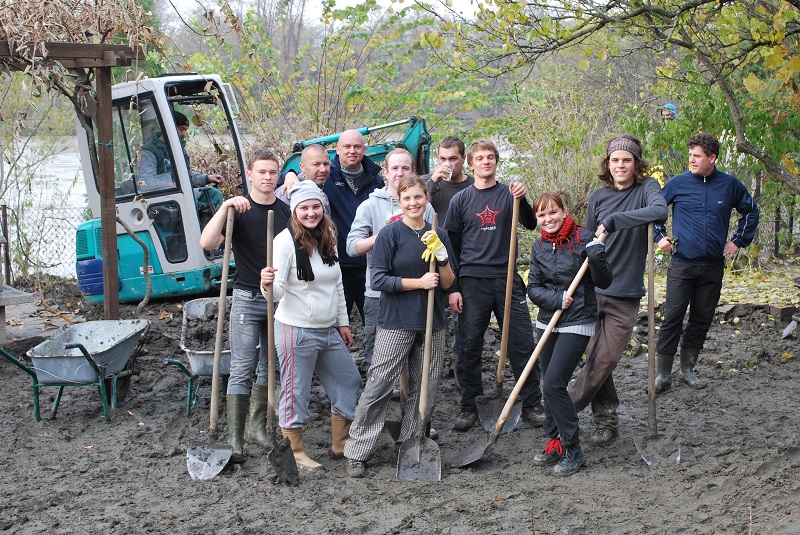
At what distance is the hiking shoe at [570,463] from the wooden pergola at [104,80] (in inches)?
161

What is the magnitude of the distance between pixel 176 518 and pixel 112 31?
4.13m

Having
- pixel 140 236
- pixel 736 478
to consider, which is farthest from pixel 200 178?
pixel 736 478

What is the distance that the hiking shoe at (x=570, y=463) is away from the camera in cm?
470

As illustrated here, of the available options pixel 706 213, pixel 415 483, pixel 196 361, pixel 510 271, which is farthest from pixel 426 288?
pixel 706 213

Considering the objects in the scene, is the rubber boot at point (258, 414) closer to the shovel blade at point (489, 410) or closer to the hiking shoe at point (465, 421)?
the hiking shoe at point (465, 421)

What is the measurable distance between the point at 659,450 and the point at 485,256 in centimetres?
157

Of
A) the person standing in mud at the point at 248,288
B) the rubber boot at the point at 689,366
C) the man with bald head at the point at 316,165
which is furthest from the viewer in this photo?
the rubber boot at the point at 689,366

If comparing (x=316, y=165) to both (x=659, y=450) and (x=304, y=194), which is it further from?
(x=659, y=450)

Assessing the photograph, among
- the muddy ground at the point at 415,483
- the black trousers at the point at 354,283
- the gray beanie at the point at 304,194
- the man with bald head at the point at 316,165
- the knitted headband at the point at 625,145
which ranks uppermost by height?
the knitted headband at the point at 625,145

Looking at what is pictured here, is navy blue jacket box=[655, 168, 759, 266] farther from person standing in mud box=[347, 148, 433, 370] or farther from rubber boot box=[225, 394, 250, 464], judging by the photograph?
rubber boot box=[225, 394, 250, 464]

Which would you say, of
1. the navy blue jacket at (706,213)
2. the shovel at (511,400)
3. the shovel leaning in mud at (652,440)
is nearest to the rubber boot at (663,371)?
the navy blue jacket at (706,213)

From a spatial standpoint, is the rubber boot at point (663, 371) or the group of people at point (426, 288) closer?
the group of people at point (426, 288)

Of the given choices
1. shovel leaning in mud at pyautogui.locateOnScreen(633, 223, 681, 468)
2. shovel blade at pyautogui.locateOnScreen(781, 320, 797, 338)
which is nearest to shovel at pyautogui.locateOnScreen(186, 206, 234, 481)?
shovel leaning in mud at pyautogui.locateOnScreen(633, 223, 681, 468)

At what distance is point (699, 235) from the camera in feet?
19.7
